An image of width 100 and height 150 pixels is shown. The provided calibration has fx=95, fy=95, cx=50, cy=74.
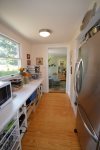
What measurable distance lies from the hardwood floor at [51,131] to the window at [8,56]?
4.45 ft

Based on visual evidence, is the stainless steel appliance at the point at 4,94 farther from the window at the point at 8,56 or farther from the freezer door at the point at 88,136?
the freezer door at the point at 88,136

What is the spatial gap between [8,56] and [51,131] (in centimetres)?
205

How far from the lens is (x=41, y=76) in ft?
14.0

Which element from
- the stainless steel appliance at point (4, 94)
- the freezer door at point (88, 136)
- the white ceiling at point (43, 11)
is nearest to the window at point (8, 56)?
the white ceiling at point (43, 11)

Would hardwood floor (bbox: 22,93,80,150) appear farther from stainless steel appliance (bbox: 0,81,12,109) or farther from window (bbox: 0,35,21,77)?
window (bbox: 0,35,21,77)

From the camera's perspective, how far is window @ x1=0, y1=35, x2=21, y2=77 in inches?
88.3

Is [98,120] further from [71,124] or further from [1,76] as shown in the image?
[1,76]

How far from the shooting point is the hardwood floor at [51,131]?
1603 mm

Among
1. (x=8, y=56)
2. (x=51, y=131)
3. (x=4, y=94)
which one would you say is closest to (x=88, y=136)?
(x=51, y=131)

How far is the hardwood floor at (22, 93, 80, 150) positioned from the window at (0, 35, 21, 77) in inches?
53.4

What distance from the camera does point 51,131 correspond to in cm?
193

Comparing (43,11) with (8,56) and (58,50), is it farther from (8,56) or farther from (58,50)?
(58,50)

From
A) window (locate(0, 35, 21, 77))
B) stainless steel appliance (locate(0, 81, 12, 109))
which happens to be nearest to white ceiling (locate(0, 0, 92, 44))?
window (locate(0, 35, 21, 77))

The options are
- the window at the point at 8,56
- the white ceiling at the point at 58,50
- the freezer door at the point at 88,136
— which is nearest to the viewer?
the freezer door at the point at 88,136
